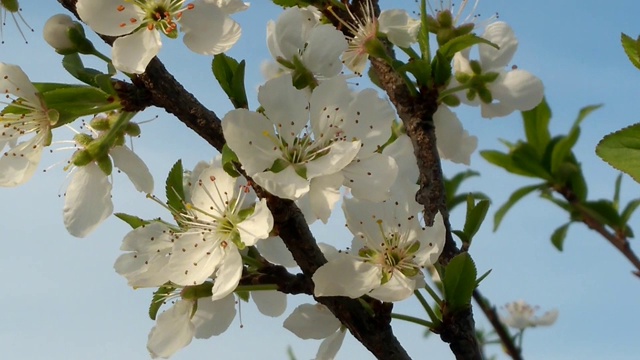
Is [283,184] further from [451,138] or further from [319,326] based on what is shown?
[451,138]

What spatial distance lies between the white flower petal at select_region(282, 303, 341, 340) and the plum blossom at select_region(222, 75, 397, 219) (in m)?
0.35

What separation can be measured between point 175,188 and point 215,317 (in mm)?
305

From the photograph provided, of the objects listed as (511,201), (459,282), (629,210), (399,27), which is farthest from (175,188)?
(629,210)

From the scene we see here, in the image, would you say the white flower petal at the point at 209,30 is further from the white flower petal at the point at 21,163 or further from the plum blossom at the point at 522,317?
the plum blossom at the point at 522,317

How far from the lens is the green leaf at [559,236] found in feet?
9.20

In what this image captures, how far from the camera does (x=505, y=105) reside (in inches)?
83.1

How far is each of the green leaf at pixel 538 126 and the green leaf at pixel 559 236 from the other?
0.30 m

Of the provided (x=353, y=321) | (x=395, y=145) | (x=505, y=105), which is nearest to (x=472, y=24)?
(x=505, y=105)

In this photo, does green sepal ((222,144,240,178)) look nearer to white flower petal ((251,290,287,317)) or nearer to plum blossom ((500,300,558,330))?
white flower petal ((251,290,287,317))

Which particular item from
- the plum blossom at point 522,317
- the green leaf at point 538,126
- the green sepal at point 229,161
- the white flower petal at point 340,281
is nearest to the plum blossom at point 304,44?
the green sepal at point 229,161

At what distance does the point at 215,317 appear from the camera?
172 cm

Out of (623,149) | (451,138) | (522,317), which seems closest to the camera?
(623,149)

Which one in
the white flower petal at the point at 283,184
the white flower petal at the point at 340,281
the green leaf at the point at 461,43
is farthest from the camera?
the green leaf at the point at 461,43

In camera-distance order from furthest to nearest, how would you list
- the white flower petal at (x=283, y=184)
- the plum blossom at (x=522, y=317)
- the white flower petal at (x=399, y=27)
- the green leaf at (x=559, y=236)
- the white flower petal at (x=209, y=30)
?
the plum blossom at (x=522, y=317), the green leaf at (x=559, y=236), the white flower petal at (x=399, y=27), the white flower petal at (x=209, y=30), the white flower petal at (x=283, y=184)
